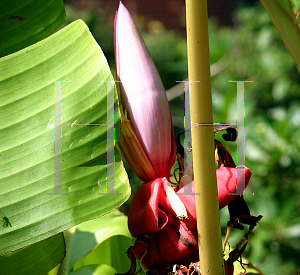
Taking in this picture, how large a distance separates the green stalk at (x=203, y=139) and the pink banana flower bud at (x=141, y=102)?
72mm

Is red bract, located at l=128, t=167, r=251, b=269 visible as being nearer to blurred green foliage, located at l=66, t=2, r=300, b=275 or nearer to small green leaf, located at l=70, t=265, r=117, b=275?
small green leaf, located at l=70, t=265, r=117, b=275

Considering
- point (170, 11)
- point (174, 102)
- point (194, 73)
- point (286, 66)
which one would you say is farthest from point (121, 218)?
point (170, 11)

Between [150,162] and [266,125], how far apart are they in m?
0.64

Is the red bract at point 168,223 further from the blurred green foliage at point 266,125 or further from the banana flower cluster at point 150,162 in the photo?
the blurred green foliage at point 266,125

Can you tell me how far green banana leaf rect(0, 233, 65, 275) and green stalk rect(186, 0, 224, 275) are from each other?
0.65 ft

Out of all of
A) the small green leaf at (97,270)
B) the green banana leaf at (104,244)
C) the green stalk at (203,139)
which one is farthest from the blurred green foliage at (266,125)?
the green stalk at (203,139)

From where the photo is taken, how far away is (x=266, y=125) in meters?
0.84

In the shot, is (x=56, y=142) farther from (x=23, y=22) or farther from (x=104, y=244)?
(x=104, y=244)

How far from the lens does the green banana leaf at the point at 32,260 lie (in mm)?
333

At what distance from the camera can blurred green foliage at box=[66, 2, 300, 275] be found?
793 mm

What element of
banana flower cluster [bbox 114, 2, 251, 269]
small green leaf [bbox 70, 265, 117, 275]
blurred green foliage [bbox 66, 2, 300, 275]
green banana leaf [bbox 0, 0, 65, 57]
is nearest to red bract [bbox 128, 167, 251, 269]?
banana flower cluster [bbox 114, 2, 251, 269]

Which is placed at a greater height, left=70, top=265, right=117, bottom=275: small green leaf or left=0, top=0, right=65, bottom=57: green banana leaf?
left=0, top=0, right=65, bottom=57: green banana leaf

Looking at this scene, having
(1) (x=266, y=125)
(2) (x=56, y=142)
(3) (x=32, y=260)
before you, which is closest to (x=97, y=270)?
(3) (x=32, y=260)

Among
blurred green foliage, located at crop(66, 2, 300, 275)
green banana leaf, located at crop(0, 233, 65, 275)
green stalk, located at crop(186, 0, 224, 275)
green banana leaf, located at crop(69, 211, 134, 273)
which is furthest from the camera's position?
blurred green foliage, located at crop(66, 2, 300, 275)
